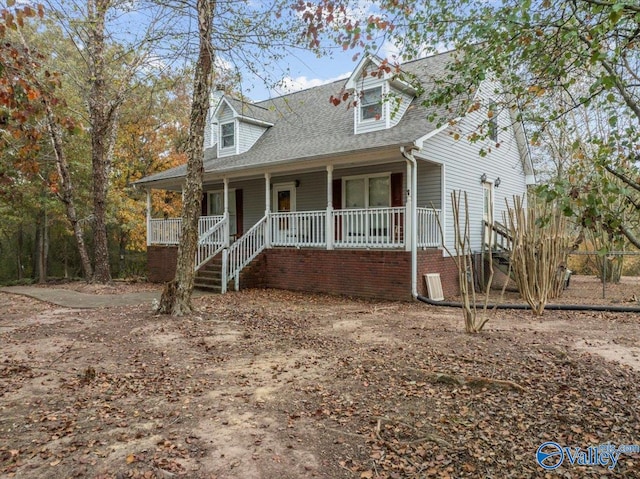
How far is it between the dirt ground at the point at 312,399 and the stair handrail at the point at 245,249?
436 centimetres

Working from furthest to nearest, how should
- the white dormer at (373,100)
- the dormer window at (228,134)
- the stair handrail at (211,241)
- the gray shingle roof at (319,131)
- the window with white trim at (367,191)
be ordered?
the dormer window at (228,134) < the stair handrail at (211,241) < the window with white trim at (367,191) < the white dormer at (373,100) < the gray shingle roof at (319,131)

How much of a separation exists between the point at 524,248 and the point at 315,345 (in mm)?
4804

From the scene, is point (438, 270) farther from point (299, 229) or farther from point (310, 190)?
point (310, 190)

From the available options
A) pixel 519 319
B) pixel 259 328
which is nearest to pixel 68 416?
pixel 259 328

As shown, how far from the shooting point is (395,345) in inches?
227

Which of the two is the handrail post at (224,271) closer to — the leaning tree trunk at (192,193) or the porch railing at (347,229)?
the porch railing at (347,229)

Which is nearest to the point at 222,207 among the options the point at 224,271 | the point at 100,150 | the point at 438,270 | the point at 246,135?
the point at 246,135

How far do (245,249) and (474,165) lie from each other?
7.26 metres

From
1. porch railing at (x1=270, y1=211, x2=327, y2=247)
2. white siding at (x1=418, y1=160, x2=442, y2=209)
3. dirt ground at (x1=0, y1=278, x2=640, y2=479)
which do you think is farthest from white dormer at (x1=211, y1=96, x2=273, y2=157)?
dirt ground at (x1=0, y1=278, x2=640, y2=479)

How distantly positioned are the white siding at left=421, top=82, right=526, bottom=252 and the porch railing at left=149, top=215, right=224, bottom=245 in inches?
284

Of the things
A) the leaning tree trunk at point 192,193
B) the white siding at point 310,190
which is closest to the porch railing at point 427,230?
the white siding at point 310,190

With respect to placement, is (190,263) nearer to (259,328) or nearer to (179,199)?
(259,328)

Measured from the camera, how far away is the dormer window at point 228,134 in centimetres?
1534

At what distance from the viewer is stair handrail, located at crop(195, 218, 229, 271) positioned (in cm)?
1254
